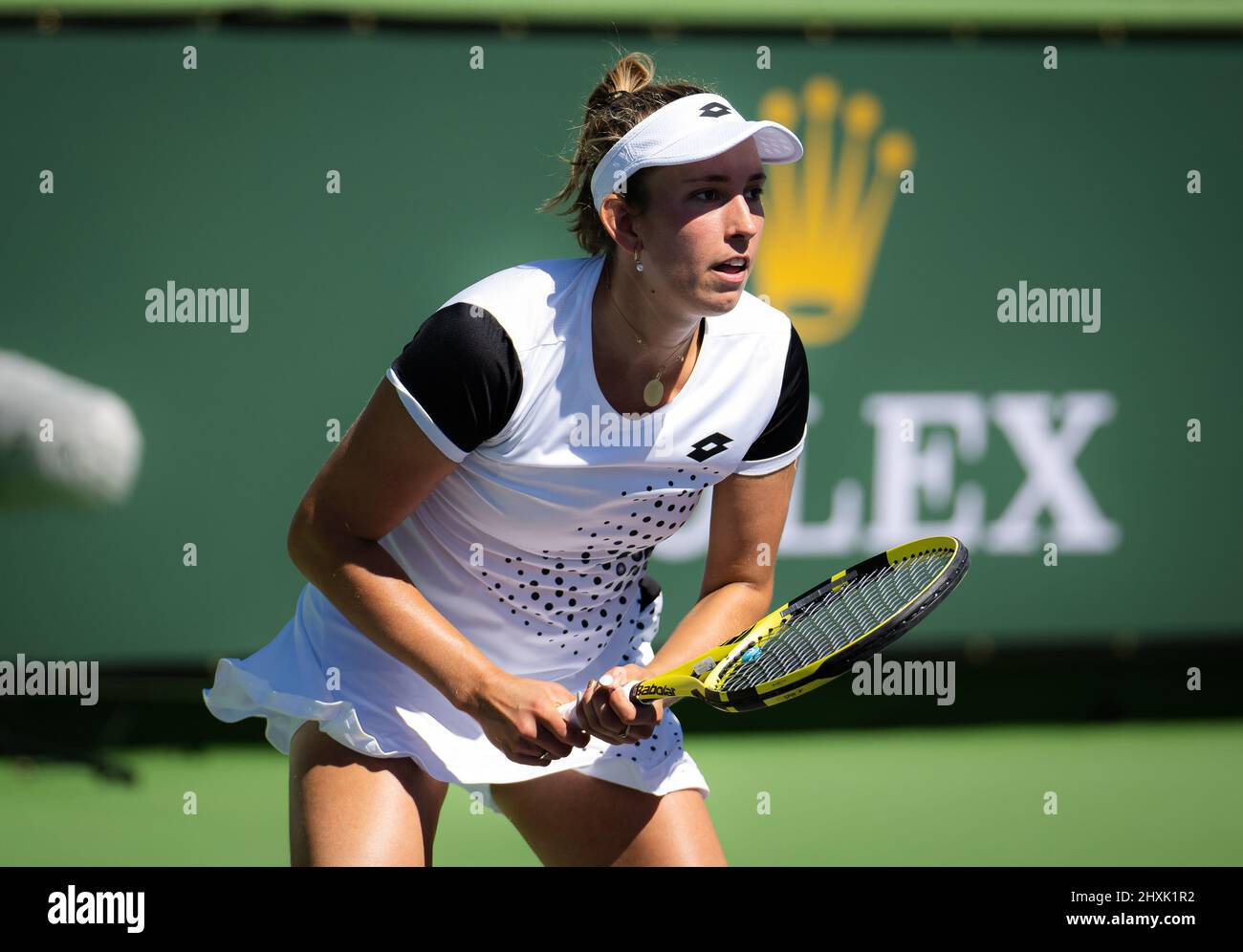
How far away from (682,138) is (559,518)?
59 centimetres

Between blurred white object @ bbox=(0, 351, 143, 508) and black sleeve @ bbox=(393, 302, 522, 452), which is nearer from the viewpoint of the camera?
black sleeve @ bbox=(393, 302, 522, 452)

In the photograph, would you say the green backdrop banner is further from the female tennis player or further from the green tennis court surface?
the female tennis player

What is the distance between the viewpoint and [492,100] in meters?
4.30

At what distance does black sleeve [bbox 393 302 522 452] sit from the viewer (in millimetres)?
2127

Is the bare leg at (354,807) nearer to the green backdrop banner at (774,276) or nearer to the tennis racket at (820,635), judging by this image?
the tennis racket at (820,635)

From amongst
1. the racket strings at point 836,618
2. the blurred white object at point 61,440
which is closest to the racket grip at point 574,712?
the racket strings at point 836,618

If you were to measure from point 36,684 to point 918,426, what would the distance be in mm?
2603

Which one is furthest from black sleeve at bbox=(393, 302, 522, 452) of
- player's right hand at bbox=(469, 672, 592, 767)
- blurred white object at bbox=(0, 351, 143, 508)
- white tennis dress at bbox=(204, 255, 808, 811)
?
blurred white object at bbox=(0, 351, 143, 508)

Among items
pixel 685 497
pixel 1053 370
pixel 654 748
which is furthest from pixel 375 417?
pixel 1053 370

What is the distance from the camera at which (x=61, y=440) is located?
4211 mm

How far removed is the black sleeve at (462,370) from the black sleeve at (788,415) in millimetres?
440

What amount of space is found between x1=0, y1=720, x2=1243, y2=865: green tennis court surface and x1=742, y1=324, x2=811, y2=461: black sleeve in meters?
1.65

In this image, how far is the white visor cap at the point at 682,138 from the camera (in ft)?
7.06
